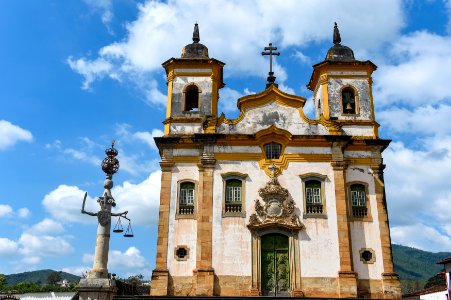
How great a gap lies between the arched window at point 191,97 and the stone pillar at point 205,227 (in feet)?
9.14

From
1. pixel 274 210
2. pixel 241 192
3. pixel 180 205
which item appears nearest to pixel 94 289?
pixel 180 205

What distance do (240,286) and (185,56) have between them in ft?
36.7

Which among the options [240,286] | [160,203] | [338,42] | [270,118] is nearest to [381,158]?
[270,118]

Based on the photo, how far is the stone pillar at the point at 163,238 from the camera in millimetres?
19322

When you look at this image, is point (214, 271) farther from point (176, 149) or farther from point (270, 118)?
point (270, 118)

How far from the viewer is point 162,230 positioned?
66.5 feet

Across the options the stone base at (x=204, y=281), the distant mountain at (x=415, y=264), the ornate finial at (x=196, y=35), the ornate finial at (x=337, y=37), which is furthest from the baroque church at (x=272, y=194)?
the distant mountain at (x=415, y=264)

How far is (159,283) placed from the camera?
19.4m

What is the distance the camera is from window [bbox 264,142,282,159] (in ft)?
70.6

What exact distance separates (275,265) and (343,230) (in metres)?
3.15

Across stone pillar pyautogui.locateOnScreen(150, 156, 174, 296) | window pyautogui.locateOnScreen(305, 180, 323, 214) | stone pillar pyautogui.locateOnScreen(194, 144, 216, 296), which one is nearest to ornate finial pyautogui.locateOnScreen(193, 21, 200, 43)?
stone pillar pyautogui.locateOnScreen(194, 144, 216, 296)

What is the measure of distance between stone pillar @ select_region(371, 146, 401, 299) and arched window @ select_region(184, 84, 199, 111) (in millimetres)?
8437

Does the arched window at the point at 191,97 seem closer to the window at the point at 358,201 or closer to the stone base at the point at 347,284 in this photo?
the window at the point at 358,201

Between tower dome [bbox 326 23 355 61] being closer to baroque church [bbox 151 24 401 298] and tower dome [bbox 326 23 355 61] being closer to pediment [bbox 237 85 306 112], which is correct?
baroque church [bbox 151 24 401 298]
